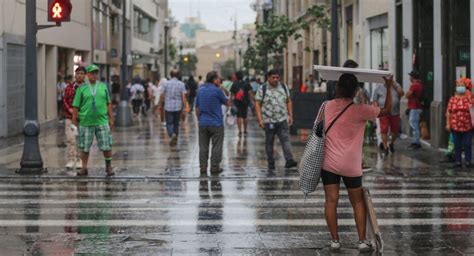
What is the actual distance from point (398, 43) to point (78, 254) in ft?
59.4

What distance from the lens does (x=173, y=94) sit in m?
21.1

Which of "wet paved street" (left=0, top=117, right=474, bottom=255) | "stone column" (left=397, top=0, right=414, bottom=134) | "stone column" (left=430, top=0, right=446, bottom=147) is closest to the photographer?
"wet paved street" (left=0, top=117, right=474, bottom=255)

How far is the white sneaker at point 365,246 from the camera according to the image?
809 centimetres

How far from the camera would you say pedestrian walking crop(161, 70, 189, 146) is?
69.3 feet

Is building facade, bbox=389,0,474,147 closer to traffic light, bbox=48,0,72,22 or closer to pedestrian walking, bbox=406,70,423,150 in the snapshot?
pedestrian walking, bbox=406,70,423,150

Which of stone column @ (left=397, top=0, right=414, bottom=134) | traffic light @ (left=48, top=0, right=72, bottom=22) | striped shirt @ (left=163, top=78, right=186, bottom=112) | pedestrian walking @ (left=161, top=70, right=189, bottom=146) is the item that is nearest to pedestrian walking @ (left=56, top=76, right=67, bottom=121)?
pedestrian walking @ (left=161, top=70, right=189, bottom=146)

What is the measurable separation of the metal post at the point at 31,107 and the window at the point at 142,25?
4767cm

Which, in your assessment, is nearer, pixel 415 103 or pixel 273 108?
pixel 273 108

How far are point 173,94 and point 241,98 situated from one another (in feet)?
15.7

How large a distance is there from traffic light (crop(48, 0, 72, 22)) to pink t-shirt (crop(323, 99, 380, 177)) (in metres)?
8.71

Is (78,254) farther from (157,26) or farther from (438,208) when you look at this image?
(157,26)

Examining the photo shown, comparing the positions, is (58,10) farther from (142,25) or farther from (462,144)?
(142,25)

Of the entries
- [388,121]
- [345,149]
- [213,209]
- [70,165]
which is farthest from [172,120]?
[345,149]

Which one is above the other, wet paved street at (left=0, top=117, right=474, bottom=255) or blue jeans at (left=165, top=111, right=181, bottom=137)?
blue jeans at (left=165, top=111, right=181, bottom=137)
